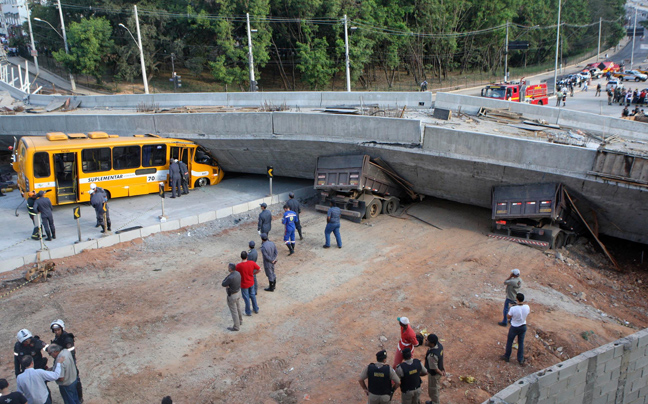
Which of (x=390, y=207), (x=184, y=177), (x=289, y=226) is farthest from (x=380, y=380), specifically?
(x=184, y=177)

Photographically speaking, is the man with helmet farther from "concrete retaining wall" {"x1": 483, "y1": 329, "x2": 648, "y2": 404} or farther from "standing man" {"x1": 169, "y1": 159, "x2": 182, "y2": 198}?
"standing man" {"x1": 169, "y1": 159, "x2": 182, "y2": 198}

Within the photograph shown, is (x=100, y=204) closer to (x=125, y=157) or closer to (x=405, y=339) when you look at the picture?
(x=125, y=157)

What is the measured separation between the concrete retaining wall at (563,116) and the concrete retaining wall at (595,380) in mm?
10822

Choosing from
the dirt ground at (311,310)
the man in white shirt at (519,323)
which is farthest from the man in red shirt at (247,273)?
the man in white shirt at (519,323)

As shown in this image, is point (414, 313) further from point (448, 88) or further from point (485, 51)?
point (485, 51)

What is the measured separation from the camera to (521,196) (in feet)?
50.6

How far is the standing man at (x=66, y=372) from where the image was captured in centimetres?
719

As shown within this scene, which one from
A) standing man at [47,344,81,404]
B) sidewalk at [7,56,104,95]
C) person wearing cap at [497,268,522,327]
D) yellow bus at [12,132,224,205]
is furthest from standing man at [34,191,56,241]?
sidewalk at [7,56,104,95]

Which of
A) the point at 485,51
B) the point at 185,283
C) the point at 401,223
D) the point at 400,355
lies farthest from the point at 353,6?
the point at 400,355

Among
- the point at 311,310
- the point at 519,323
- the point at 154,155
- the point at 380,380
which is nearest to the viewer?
the point at 380,380

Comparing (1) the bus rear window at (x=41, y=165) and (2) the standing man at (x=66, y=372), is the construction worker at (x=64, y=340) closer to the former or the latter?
(2) the standing man at (x=66, y=372)

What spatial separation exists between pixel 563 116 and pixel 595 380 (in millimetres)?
13227

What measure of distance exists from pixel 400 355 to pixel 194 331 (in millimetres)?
4302

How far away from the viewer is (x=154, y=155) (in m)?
17.9
